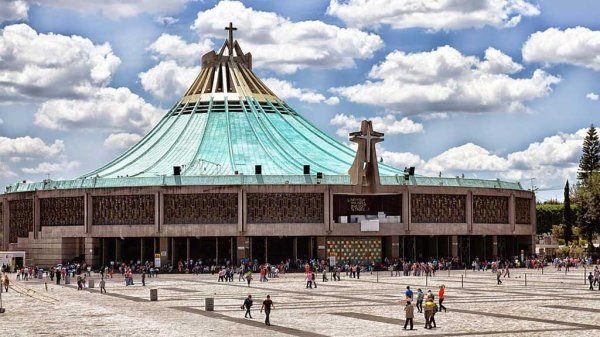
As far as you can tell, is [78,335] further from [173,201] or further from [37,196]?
[37,196]

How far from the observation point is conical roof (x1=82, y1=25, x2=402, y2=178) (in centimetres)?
9844

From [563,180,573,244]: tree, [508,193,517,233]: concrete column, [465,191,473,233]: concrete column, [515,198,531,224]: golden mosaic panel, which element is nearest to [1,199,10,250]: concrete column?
[465,191,473,233]: concrete column

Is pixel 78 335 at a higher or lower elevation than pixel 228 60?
lower

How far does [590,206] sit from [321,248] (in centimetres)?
3263

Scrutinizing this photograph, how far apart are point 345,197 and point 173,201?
582 inches

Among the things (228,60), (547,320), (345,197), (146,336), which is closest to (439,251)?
(345,197)

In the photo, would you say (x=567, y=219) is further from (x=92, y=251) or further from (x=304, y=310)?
(x=304, y=310)

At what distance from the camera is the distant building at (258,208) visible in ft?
297

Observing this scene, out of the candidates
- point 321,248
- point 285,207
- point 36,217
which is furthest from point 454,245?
point 36,217

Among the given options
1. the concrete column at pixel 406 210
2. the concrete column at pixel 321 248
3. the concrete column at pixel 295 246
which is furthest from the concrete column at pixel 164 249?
the concrete column at pixel 406 210

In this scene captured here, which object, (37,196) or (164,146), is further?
(164,146)

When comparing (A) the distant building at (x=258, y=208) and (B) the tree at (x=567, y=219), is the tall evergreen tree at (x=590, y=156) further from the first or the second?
(A) the distant building at (x=258, y=208)

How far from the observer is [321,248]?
9088 centimetres

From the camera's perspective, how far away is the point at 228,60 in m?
116
